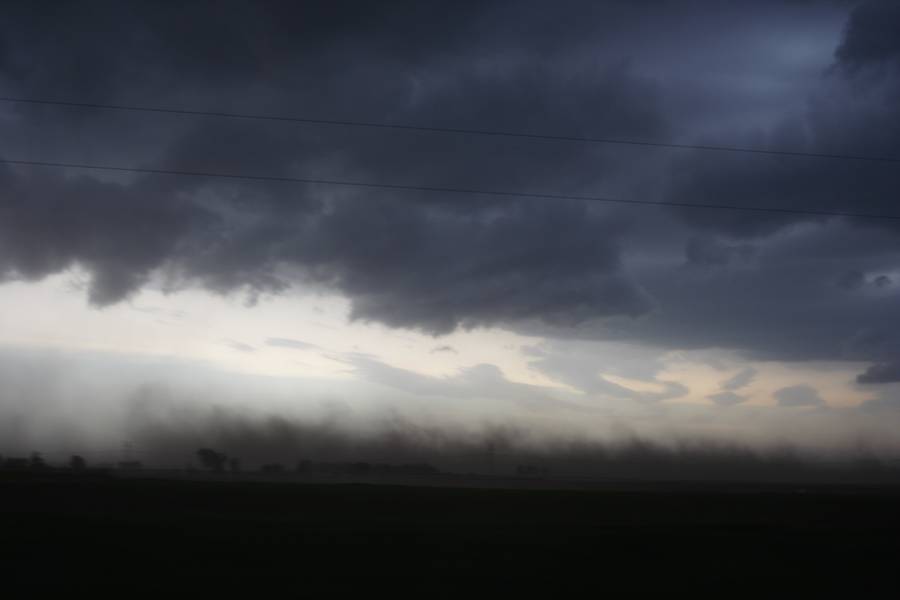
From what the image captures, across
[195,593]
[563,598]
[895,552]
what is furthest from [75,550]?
[895,552]

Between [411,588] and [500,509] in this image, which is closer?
[411,588]

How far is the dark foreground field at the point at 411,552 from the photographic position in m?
27.1

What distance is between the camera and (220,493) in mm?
70250

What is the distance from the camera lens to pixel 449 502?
6838cm

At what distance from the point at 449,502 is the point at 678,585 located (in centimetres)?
4172

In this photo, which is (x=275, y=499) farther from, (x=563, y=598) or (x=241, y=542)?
(x=563, y=598)

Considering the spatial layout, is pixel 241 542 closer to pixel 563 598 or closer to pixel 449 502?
pixel 563 598

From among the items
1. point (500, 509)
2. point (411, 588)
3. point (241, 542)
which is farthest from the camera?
point (500, 509)

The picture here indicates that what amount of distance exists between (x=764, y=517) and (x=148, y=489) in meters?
59.3

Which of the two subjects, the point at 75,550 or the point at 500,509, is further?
the point at 500,509

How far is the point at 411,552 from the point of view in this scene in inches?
1288

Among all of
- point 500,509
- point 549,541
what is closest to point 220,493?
point 500,509

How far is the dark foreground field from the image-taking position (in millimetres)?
27109

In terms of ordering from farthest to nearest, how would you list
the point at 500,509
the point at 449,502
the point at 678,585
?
1. the point at 449,502
2. the point at 500,509
3. the point at 678,585
